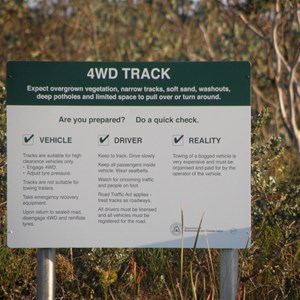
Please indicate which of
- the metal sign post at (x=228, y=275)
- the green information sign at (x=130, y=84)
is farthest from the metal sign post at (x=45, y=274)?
the metal sign post at (x=228, y=275)

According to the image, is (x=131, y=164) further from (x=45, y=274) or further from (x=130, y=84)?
(x=45, y=274)

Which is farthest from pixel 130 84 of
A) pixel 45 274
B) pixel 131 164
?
pixel 45 274

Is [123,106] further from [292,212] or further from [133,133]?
[292,212]

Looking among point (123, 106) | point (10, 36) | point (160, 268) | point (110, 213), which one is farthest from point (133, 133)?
point (10, 36)

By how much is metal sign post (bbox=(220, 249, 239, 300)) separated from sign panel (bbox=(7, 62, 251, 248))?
8 centimetres

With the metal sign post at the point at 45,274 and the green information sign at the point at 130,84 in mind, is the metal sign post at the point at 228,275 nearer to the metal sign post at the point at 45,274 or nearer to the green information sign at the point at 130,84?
the green information sign at the point at 130,84

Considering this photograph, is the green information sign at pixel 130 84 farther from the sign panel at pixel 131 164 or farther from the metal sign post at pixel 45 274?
the metal sign post at pixel 45 274

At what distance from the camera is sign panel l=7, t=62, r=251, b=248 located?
13.5 feet

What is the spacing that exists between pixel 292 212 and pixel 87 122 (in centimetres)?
154

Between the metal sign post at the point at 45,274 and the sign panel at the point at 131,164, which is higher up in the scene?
the sign panel at the point at 131,164

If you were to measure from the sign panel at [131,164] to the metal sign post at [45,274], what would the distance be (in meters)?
0.08

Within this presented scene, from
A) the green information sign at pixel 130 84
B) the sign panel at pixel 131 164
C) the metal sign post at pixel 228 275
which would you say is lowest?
the metal sign post at pixel 228 275

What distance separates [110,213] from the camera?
4121mm

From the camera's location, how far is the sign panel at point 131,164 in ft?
Answer: 13.5
